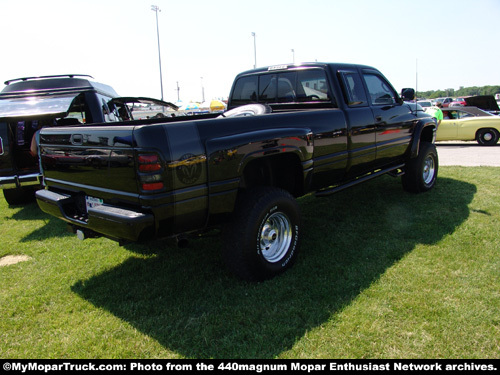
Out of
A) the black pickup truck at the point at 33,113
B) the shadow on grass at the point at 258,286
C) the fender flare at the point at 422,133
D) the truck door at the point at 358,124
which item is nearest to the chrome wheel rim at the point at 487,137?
the fender flare at the point at 422,133

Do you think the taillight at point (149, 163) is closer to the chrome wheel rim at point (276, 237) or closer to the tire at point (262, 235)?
the tire at point (262, 235)

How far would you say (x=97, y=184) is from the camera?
9.71 feet

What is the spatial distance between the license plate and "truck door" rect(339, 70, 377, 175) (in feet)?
9.06

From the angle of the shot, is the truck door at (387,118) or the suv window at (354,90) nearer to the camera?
the suv window at (354,90)

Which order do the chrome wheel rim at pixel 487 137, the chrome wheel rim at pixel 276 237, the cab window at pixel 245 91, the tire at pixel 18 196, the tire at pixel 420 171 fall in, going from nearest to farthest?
the chrome wheel rim at pixel 276 237, the cab window at pixel 245 91, the tire at pixel 420 171, the tire at pixel 18 196, the chrome wheel rim at pixel 487 137

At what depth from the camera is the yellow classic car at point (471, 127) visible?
492 inches

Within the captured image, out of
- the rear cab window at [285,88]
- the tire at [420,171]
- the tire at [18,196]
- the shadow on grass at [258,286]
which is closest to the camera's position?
the shadow on grass at [258,286]

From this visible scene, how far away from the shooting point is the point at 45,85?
7297 mm

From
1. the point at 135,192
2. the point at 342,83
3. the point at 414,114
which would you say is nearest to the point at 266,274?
the point at 135,192

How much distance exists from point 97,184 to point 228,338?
1.56m

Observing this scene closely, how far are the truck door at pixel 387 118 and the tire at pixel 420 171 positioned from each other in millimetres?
447

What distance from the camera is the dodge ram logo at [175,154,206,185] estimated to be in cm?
266

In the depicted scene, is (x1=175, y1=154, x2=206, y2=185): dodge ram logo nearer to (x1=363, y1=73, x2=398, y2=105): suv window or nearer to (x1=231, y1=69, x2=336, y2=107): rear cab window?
(x1=231, y1=69, x2=336, y2=107): rear cab window
